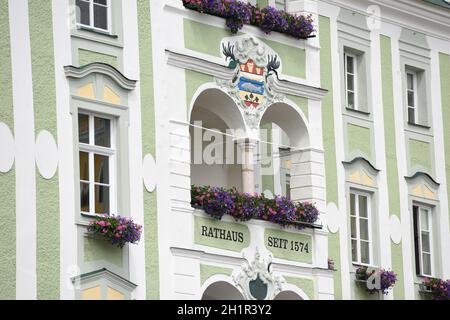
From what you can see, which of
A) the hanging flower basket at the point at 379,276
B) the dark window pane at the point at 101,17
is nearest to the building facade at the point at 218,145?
the dark window pane at the point at 101,17

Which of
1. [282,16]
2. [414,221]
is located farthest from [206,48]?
[414,221]

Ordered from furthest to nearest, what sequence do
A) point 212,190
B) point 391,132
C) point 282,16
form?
1. point 391,132
2. point 282,16
3. point 212,190

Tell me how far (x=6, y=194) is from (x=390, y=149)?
10.8 meters

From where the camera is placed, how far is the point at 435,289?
3638 cm

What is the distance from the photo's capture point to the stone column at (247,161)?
32.9m

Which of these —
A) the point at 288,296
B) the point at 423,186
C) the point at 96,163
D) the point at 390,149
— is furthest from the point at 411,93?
the point at 96,163

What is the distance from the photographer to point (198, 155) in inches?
1355

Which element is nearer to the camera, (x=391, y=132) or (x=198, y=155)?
(x=198, y=155)

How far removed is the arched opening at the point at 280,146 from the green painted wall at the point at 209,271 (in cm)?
317

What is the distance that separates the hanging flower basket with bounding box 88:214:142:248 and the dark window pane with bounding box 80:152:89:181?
2.44 ft

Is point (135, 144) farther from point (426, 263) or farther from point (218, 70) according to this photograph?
point (426, 263)
